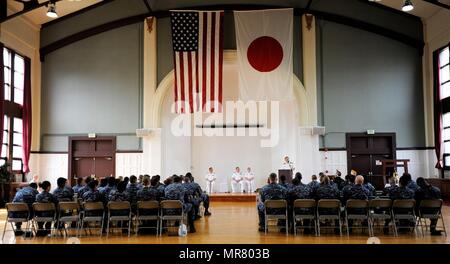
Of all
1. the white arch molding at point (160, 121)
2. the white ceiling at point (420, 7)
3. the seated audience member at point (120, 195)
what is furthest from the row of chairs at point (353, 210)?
the white ceiling at point (420, 7)

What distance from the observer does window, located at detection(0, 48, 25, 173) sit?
619 inches

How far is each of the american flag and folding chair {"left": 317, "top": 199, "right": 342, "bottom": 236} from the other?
853cm

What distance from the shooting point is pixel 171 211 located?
8680 millimetres

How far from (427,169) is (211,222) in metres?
10.6

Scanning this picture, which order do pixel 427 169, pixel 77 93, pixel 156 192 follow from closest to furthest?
1. pixel 156 192
2. pixel 427 169
3. pixel 77 93

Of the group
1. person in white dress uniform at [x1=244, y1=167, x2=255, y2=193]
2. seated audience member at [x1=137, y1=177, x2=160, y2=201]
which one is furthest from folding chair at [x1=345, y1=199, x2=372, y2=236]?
person in white dress uniform at [x1=244, y1=167, x2=255, y2=193]

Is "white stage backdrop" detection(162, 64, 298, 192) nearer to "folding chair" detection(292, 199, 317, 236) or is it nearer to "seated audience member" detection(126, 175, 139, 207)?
"seated audience member" detection(126, 175, 139, 207)

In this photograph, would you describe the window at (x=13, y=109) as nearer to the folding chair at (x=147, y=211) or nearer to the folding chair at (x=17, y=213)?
the folding chair at (x=17, y=213)

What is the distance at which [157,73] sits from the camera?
1777cm
